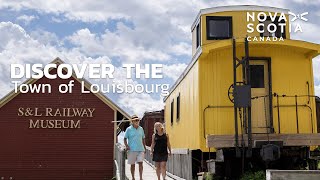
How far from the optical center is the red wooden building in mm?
24312

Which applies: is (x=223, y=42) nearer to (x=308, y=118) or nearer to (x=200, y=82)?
(x=200, y=82)

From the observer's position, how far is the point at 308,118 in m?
12.4

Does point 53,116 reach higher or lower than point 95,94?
lower

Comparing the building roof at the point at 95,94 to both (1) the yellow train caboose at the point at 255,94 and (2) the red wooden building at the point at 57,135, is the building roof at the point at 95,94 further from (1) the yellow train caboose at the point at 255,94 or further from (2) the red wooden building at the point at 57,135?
(1) the yellow train caboose at the point at 255,94

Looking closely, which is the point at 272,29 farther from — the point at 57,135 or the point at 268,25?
the point at 57,135

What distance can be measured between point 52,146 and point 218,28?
44.5 ft

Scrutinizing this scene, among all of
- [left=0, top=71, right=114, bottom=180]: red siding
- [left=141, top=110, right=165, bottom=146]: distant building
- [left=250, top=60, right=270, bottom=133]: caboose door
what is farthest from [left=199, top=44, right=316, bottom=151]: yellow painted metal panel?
[left=141, top=110, right=165, bottom=146]: distant building

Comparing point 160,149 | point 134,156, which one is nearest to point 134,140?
point 134,156

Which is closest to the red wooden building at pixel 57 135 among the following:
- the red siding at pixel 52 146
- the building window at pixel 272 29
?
the red siding at pixel 52 146

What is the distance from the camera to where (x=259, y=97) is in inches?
484

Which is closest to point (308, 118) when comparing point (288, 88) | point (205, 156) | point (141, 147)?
point (288, 88)

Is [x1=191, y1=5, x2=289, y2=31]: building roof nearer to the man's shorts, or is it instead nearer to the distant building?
the man's shorts

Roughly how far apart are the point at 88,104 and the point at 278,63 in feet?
46.3

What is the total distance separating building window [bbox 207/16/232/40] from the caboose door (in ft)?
4.81
